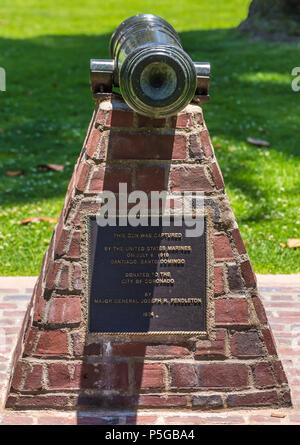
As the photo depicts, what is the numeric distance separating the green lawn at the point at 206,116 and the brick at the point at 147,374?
2198 millimetres

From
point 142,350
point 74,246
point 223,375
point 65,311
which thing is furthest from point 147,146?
point 223,375

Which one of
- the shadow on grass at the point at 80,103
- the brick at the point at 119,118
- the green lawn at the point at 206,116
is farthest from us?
the shadow on grass at the point at 80,103

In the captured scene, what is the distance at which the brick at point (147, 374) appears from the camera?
3.99 meters

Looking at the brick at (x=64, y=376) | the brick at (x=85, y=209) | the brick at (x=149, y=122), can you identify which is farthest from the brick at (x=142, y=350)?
the brick at (x=149, y=122)

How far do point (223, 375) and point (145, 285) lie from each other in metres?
0.67

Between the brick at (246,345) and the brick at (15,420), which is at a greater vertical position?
the brick at (246,345)

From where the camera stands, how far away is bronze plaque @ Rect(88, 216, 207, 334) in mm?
3934

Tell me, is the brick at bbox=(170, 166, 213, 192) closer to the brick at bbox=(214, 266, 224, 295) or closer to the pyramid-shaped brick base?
the pyramid-shaped brick base

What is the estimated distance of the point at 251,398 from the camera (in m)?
4.05

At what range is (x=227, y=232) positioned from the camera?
3926 mm

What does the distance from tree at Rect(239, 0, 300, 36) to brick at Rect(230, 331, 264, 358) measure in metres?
10.7

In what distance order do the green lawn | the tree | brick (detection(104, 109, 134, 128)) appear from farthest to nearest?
1. the tree
2. the green lawn
3. brick (detection(104, 109, 134, 128))

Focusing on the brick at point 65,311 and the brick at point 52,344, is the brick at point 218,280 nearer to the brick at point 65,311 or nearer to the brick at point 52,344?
the brick at point 65,311

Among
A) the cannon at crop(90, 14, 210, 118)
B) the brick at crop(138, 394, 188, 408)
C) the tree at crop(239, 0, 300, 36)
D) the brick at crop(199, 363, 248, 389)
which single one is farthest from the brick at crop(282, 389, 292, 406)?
the tree at crop(239, 0, 300, 36)
